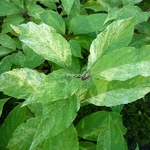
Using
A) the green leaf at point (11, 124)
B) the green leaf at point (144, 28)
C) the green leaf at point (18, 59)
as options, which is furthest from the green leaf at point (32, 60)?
the green leaf at point (144, 28)

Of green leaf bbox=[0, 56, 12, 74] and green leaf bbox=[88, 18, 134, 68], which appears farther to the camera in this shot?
green leaf bbox=[0, 56, 12, 74]

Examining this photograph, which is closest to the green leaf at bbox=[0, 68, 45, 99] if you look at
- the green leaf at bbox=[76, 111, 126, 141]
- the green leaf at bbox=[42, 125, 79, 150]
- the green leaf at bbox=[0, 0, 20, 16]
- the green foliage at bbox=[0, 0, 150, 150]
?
the green foliage at bbox=[0, 0, 150, 150]

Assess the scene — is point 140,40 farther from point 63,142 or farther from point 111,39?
point 63,142

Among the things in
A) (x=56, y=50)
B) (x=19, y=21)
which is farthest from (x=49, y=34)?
(x=19, y=21)

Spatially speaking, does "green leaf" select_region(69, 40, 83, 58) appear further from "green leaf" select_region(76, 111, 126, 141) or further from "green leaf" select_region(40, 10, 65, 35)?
"green leaf" select_region(76, 111, 126, 141)

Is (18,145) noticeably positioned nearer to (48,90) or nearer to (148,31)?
(48,90)

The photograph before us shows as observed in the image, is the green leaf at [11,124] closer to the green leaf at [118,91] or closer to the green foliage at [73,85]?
the green foliage at [73,85]

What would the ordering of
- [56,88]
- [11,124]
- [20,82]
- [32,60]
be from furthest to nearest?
[32,60] → [11,124] → [20,82] → [56,88]

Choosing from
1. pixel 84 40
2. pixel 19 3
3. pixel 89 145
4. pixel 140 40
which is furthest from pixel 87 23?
pixel 89 145
